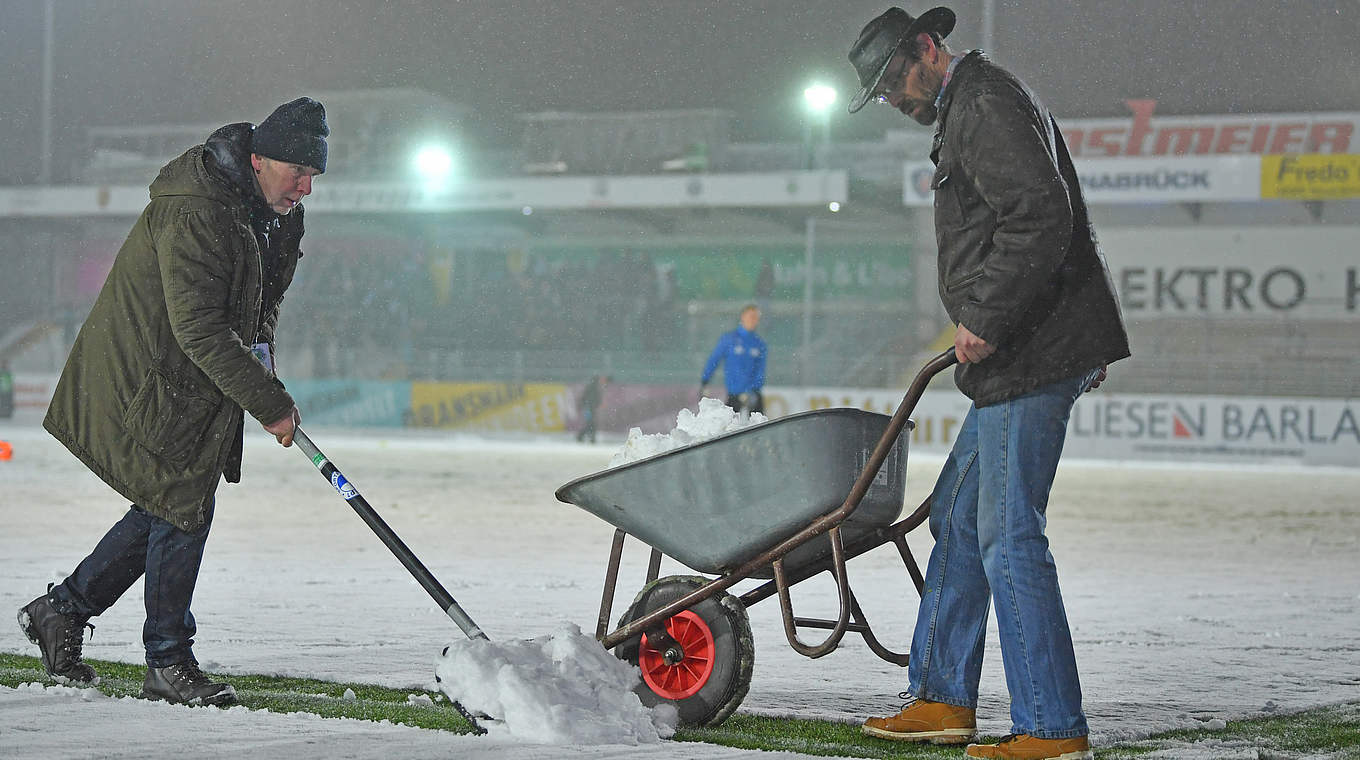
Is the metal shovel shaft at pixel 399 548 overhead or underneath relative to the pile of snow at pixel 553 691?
overhead

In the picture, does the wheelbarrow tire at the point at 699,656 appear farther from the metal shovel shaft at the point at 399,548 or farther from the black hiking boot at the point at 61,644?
the black hiking boot at the point at 61,644

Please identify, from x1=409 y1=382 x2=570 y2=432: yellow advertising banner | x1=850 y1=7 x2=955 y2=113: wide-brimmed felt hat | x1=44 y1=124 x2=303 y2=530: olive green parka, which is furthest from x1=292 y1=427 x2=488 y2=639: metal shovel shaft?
x1=409 y1=382 x2=570 y2=432: yellow advertising banner

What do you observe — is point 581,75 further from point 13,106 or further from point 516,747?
point 516,747

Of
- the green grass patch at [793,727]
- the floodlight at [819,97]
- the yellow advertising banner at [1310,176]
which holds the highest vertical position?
the floodlight at [819,97]

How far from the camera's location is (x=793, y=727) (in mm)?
3471

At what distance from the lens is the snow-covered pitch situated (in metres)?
3.25

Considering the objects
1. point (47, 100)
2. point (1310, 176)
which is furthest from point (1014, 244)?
point (47, 100)

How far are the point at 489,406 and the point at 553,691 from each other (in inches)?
918

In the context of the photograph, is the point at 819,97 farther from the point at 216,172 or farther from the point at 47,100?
the point at 216,172

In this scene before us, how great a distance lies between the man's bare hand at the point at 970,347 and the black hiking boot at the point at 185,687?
6.38 feet

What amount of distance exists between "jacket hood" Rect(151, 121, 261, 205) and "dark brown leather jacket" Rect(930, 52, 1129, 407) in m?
1.71

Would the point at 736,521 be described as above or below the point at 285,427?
below

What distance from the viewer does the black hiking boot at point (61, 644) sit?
3742 mm

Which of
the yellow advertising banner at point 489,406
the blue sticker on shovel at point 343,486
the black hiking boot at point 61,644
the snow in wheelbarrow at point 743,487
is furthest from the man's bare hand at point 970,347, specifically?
the yellow advertising banner at point 489,406
